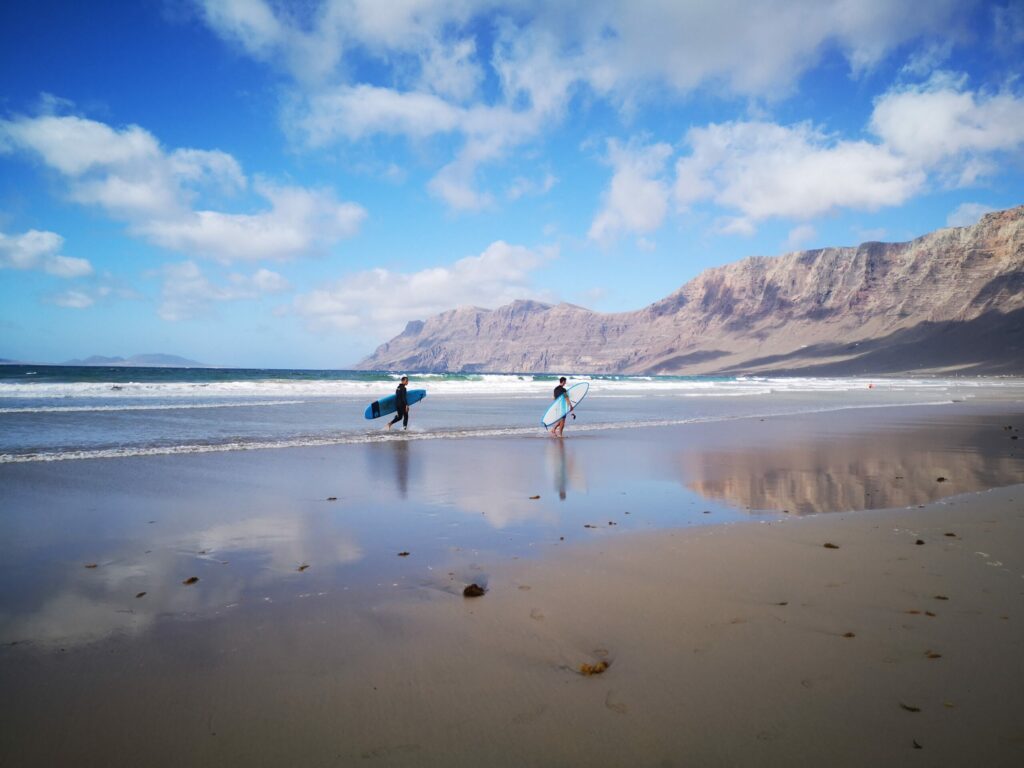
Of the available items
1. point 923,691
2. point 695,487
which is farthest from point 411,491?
point 923,691

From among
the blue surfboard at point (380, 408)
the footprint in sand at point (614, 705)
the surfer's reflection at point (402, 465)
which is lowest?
the surfer's reflection at point (402, 465)

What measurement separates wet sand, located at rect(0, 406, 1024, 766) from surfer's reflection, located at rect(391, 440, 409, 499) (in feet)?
1.87

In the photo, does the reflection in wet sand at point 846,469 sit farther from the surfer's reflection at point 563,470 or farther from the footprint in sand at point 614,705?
the footprint in sand at point 614,705

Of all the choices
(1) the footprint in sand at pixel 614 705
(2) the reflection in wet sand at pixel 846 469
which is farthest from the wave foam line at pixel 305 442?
(1) the footprint in sand at pixel 614 705

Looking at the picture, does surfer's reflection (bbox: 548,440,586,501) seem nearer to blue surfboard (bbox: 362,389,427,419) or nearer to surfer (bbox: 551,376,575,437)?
surfer (bbox: 551,376,575,437)

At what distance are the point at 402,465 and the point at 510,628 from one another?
7.13m

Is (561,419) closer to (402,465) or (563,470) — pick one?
(563,470)

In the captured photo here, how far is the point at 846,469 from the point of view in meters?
9.95

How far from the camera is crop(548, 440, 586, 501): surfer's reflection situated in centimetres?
855

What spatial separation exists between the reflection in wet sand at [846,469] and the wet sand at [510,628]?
0.67 feet

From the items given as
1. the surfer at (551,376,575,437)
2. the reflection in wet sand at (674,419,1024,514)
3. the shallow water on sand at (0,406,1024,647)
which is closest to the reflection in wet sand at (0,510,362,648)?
the shallow water on sand at (0,406,1024,647)

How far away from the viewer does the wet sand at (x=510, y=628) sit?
2.56 m

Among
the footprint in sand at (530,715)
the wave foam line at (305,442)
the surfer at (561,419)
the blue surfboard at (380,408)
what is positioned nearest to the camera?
the footprint in sand at (530,715)

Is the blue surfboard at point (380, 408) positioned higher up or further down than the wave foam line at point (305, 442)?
higher up
